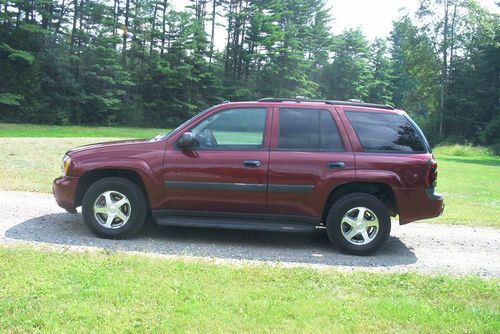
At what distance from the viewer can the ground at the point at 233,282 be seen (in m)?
3.60

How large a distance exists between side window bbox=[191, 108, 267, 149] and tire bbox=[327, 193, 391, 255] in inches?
54.4

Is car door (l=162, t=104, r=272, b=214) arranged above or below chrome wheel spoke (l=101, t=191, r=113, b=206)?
above

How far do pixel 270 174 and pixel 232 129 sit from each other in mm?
820

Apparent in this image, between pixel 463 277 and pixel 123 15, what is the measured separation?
171ft

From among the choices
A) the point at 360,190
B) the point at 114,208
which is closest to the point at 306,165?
the point at 360,190

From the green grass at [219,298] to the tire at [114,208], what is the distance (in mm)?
1085

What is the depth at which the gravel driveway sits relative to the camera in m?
5.77

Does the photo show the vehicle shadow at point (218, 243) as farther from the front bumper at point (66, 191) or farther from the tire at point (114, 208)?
the front bumper at point (66, 191)

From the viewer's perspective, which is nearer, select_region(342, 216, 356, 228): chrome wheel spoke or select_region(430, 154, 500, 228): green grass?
select_region(342, 216, 356, 228): chrome wheel spoke

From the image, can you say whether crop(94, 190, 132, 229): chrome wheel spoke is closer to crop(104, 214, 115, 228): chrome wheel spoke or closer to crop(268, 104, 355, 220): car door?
crop(104, 214, 115, 228): chrome wheel spoke

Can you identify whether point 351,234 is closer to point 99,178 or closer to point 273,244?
point 273,244

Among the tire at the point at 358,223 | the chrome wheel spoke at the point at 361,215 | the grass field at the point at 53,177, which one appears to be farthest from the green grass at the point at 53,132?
the chrome wheel spoke at the point at 361,215

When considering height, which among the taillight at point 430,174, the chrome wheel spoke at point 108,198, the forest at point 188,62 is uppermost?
the forest at point 188,62

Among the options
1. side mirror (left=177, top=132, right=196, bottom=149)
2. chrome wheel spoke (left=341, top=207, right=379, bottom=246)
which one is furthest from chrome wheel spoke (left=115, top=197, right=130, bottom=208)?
chrome wheel spoke (left=341, top=207, right=379, bottom=246)
